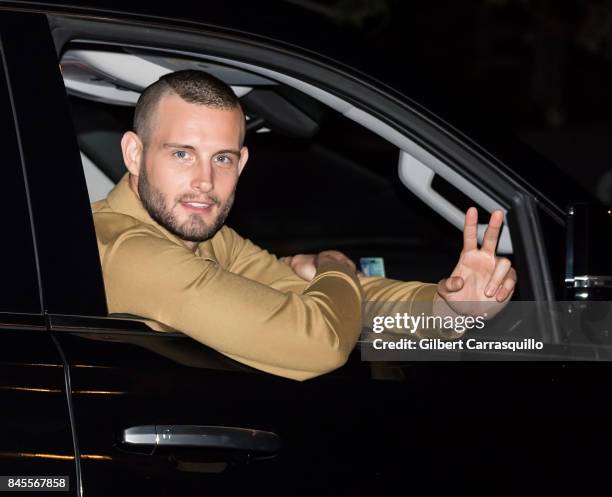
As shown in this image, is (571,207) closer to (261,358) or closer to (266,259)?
(261,358)

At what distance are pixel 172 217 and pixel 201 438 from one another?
0.52 meters

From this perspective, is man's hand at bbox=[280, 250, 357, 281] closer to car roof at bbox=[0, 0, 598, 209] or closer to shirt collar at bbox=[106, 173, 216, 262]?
shirt collar at bbox=[106, 173, 216, 262]

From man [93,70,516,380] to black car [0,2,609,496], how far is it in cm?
5

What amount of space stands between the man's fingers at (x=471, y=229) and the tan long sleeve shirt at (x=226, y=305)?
254mm

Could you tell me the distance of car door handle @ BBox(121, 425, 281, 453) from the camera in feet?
6.33

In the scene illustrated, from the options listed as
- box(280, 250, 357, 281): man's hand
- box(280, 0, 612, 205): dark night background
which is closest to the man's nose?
box(280, 250, 357, 281): man's hand

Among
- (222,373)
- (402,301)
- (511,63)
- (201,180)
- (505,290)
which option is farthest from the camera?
(511,63)

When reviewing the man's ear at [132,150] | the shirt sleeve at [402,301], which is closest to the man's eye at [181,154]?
the man's ear at [132,150]

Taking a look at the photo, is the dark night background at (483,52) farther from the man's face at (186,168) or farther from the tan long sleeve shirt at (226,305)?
the tan long sleeve shirt at (226,305)

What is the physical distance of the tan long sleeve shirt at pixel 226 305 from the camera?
2074 mm

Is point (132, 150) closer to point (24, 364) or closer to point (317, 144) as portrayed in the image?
point (24, 364)

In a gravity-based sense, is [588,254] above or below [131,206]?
below

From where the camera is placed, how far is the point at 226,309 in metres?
2.07

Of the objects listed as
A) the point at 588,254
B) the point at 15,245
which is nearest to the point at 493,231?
the point at 588,254
